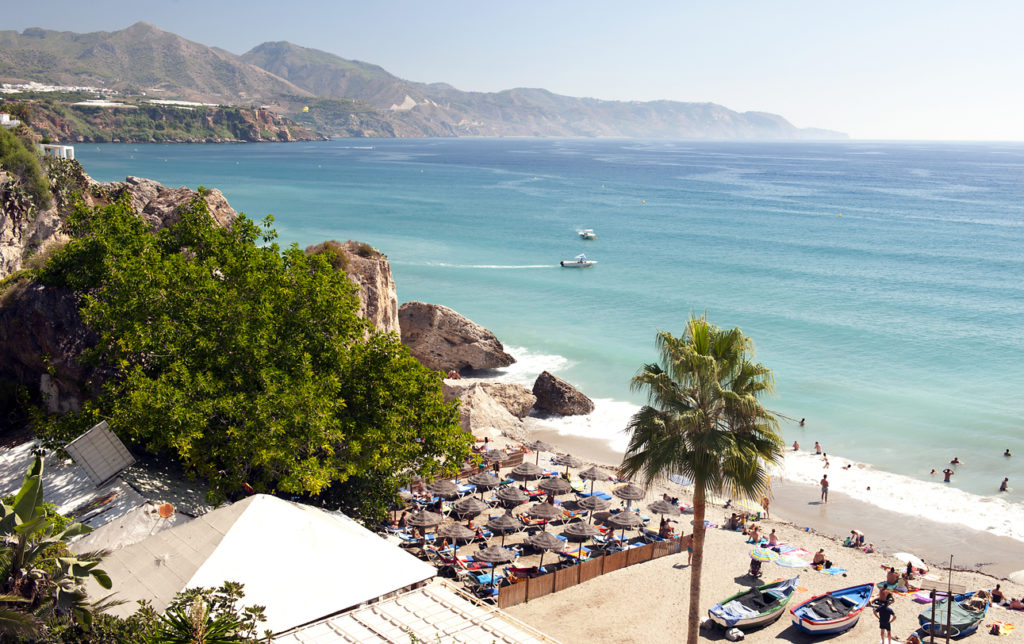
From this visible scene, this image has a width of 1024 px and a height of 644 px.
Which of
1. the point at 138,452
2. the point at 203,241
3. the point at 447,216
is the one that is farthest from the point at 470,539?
the point at 447,216

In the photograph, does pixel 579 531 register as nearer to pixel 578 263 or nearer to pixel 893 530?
pixel 893 530

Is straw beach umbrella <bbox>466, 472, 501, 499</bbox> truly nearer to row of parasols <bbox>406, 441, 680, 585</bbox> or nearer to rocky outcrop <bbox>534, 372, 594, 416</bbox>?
row of parasols <bbox>406, 441, 680, 585</bbox>

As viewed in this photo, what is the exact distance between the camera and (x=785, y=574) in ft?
66.6

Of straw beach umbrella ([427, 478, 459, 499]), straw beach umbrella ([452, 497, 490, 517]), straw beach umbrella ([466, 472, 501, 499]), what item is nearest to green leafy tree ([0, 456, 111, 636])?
straw beach umbrella ([452, 497, 490, 517])

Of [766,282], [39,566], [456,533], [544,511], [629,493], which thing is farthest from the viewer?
[766,282]

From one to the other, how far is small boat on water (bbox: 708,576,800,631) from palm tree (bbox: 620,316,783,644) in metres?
5.96

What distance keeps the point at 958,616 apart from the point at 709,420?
35.5ft

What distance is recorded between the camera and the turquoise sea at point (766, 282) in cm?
3594

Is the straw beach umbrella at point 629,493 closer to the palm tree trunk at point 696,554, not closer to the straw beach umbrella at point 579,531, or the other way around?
the straw beach umbrella at point 579,531

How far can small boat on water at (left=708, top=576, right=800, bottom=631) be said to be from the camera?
16828 mm

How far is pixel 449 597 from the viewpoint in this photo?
1283 cm

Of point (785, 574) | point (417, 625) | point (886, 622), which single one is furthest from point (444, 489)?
point (886, 622)

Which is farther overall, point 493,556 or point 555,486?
point 555,486

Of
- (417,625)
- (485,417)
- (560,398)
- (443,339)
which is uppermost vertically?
(417,625)
